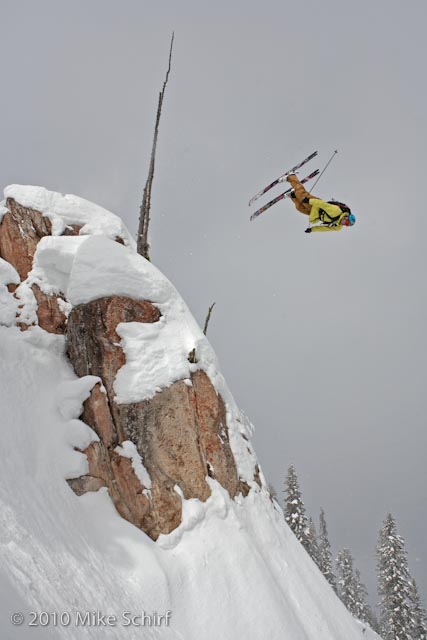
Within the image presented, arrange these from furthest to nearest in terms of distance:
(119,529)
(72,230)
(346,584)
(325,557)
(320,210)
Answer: (346,584)
(325,557)
(72,230)
(320,210)
(119,529)

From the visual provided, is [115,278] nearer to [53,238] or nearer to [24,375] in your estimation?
[53,238]

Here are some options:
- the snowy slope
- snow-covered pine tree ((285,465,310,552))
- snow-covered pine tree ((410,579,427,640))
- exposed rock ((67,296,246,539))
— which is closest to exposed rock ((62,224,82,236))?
the snowy slope

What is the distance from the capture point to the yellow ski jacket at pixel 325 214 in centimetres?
1327

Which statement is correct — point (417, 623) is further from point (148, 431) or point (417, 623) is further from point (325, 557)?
point (148, 431)

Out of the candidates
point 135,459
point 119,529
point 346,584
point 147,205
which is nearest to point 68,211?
point 147,205

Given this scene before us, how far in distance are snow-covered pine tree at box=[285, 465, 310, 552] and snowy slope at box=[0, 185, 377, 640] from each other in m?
20.1

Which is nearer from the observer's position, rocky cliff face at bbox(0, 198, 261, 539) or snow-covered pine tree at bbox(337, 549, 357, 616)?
rocky cliff face at bbox(0, 198, 261, 539)

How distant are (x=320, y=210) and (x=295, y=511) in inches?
1035

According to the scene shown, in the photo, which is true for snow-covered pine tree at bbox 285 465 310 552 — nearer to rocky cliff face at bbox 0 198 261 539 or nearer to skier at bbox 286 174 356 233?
rocky cliff face at bbox 0 198 261 539

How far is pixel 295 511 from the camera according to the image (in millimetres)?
31688

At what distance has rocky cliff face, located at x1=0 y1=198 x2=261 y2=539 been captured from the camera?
10.4 m

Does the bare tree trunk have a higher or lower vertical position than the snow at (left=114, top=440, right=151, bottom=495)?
higher

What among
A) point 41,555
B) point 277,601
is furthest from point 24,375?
point 277,601

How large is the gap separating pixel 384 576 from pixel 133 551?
29.1m
